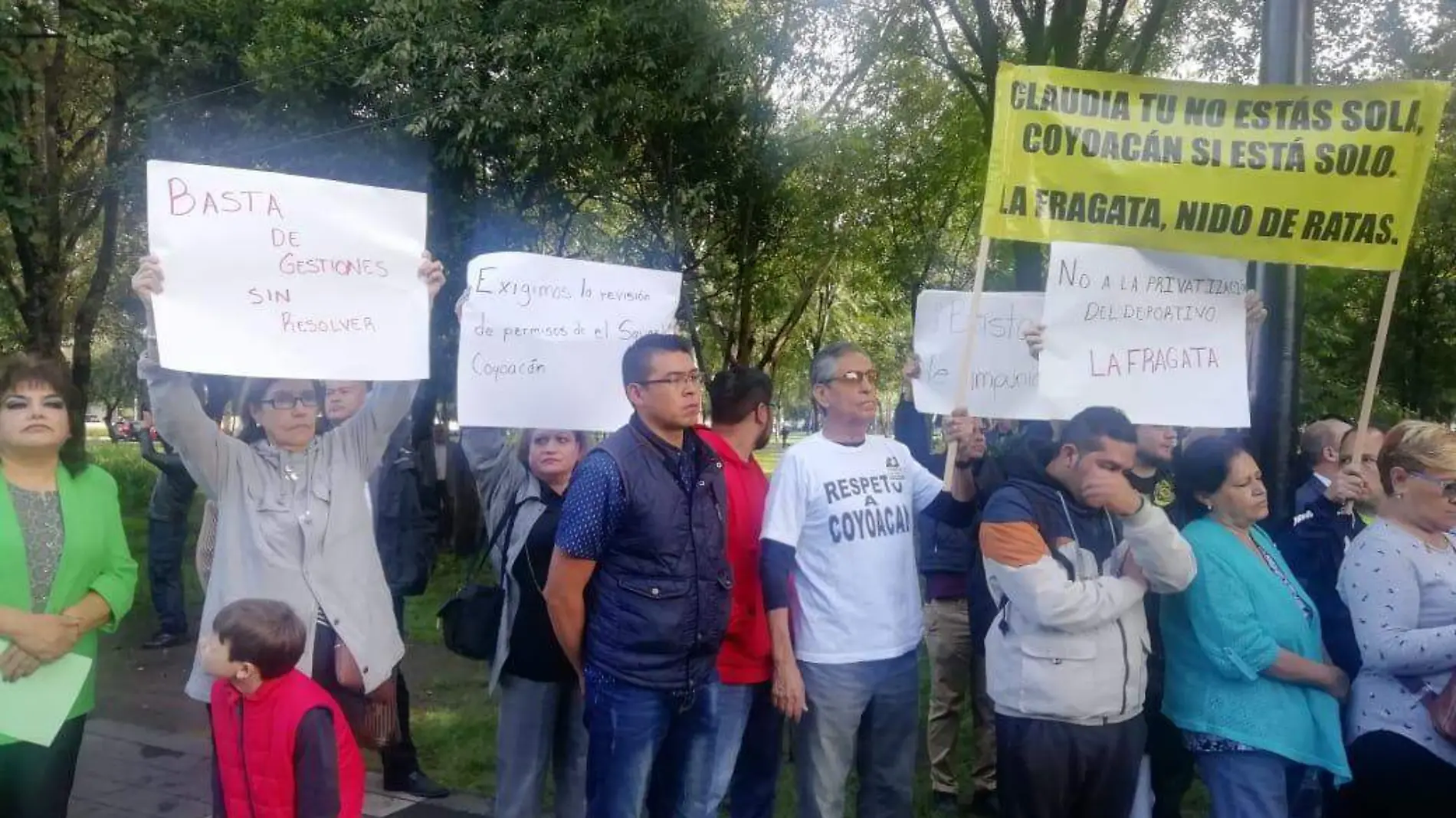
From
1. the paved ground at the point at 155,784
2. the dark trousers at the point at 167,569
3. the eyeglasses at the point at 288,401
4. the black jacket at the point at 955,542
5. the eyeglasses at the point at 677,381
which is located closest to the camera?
the eyeglasses at the point at 677,381

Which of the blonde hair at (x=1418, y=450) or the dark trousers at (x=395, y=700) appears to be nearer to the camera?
the blonde hair at (x=1418, y=450)

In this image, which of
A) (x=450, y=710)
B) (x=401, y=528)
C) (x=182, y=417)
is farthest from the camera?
(x=450, y=710)

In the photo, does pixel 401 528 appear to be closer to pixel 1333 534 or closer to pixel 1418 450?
pixel 1333 534

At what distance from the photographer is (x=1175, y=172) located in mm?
4062

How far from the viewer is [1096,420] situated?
3324 mm

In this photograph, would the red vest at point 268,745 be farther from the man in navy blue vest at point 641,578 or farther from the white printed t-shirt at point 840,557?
the white printed t-shirt at point 840,557

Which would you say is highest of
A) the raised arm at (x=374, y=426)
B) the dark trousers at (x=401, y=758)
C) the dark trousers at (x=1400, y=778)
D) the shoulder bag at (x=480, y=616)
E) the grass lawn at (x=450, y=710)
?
the raised arm at (x=374, y=426)

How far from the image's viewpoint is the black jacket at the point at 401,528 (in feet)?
17.8

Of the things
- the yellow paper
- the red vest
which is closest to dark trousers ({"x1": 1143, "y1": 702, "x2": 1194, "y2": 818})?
the red vest

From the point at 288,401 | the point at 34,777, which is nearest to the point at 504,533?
the point at 288,401

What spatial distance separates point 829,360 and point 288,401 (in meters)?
1.77

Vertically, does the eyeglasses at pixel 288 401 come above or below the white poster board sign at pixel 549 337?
below

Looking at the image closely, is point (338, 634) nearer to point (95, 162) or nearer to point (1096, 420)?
point (1096, 420)

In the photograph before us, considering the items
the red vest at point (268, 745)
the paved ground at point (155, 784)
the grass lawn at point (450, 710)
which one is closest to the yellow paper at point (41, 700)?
the red vest at point (268, 745)
